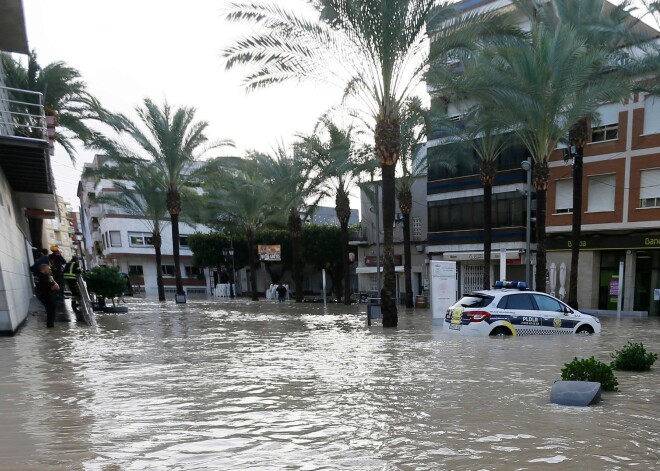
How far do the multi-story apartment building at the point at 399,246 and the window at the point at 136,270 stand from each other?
34182 millimetres

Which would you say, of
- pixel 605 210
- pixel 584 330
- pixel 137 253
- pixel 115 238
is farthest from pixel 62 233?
pixel 584 330

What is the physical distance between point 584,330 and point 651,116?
1620 cm

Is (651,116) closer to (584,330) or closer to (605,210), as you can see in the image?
(605,210)

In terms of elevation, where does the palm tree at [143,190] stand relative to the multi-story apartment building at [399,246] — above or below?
above

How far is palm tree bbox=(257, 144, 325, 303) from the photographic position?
90.1 ft

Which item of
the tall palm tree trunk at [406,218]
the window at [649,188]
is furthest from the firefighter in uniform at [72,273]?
the window at [649,188]

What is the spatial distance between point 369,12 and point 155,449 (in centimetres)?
1280

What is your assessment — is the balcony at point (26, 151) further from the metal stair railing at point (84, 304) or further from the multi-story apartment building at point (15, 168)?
the metal stair railing at point (84, 304)

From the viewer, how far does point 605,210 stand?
25.8 metres

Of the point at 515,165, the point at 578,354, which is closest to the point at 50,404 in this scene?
the point at 578,354

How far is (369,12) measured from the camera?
13.9 meters

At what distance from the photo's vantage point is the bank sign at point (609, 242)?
24.5 m

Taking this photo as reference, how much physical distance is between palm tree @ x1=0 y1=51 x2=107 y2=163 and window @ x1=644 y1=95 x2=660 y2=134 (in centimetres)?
2625

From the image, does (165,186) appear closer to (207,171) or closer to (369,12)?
(207,171)
